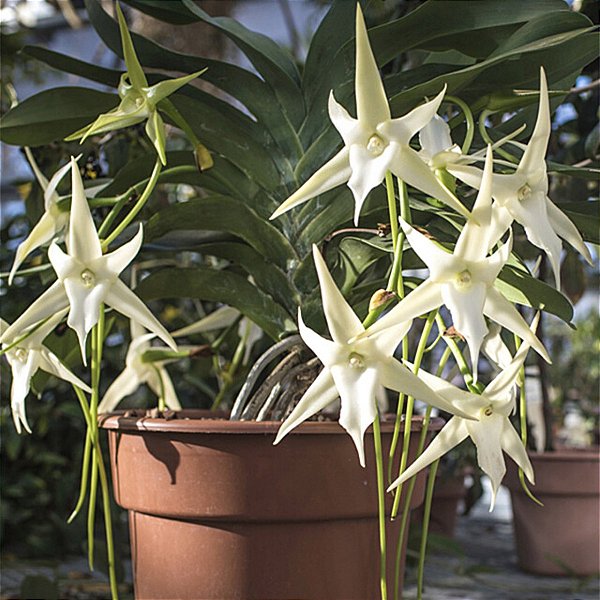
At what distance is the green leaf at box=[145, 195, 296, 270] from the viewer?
0.71 meters

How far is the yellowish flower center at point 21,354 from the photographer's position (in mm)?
619

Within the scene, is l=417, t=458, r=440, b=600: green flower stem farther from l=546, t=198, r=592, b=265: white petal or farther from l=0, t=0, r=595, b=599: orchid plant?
l=546, t=198, r=592, b=265: white petal

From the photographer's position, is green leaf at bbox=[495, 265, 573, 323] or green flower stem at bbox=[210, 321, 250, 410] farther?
green flower stem at bbox=[210, 321, 250, 410]

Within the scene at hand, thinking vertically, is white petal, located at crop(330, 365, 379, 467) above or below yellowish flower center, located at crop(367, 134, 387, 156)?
below

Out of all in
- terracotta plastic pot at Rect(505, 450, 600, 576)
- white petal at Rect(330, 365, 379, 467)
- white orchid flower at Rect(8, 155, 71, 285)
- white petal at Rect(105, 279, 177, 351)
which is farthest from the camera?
terracotta plastic pot at Rect(505, 450, 600, 576)

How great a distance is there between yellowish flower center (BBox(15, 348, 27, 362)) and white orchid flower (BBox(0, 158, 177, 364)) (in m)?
0.06

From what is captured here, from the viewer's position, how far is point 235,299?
75cm

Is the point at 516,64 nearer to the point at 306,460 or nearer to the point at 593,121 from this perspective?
the point at 306,460

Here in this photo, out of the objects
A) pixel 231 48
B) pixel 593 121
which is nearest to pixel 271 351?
pixel 593 121

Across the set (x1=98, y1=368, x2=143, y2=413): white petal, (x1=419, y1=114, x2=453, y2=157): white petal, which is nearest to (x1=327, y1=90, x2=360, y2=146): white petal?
(x1=419, y1=114, x2=453, y2=157): white petal

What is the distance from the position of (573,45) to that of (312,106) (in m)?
0.23

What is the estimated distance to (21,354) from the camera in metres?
0.62

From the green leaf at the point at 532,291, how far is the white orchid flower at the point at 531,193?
0.07 meters

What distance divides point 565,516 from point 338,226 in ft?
2.92
